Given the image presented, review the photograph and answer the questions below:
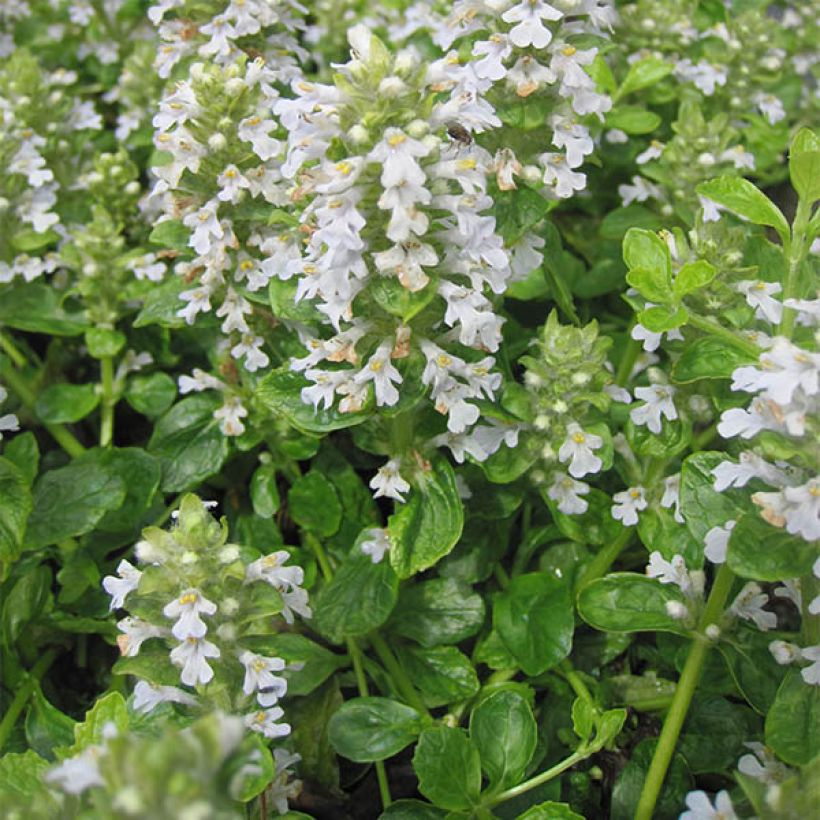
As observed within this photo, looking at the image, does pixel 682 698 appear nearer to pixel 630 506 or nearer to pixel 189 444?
pixel 630 506

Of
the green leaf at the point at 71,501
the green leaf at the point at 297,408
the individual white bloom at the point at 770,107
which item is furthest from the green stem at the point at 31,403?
the individual white bloom at the point at 770,107

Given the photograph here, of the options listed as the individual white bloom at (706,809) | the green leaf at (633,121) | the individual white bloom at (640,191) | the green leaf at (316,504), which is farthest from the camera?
the individual white bloom at (640,191)

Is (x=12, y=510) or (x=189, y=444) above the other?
(x=12, y=510)

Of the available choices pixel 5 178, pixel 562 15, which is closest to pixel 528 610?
pixel 562 15

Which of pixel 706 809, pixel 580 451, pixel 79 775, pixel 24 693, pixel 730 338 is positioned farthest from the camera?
pixel 24 693

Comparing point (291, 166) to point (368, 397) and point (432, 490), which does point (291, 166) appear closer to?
point (368, 397)

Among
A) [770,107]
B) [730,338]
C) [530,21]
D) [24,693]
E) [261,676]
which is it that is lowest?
[24,693]

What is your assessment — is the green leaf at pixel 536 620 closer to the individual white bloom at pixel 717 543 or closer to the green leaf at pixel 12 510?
the individual white bloom at pixel 717 543

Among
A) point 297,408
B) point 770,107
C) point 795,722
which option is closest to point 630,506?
point 795,722
